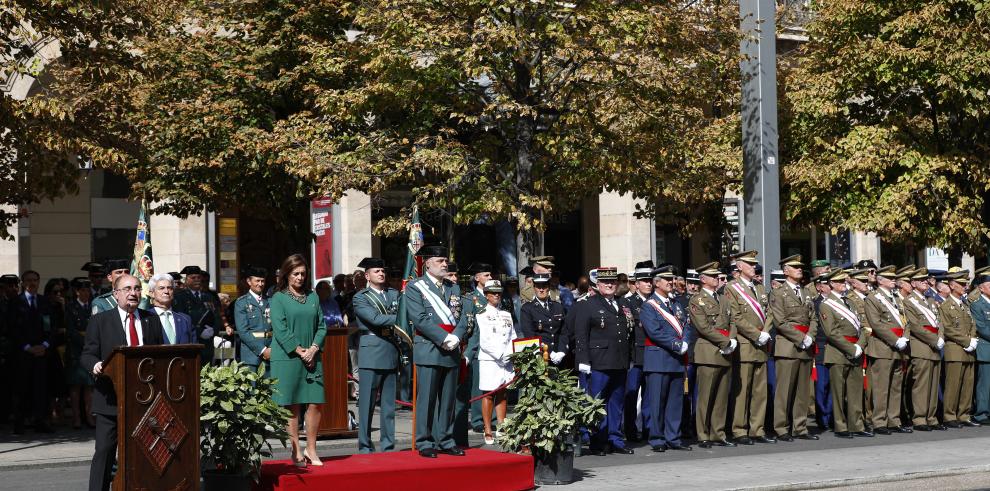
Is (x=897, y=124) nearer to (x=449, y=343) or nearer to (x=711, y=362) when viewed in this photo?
(x=711, y=362)

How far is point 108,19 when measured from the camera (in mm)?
17297

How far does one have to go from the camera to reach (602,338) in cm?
1434

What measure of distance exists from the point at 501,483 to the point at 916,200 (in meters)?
13.0

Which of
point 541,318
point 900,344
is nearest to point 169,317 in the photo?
point 541,318

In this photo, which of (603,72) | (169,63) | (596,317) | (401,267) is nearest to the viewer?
(596,317)

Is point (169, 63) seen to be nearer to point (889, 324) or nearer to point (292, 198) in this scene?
point (292, 198)

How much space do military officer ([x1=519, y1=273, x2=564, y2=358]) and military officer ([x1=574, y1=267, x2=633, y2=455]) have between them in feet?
5.93

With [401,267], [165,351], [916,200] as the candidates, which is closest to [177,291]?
Answer: [165,351]

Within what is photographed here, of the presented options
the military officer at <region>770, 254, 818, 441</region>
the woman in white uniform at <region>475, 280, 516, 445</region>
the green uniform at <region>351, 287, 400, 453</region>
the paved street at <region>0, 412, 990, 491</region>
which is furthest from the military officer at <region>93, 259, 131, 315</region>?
the military officer at <region>770, 254, 818, 441</region>

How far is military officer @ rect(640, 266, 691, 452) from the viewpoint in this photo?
48.5 ft

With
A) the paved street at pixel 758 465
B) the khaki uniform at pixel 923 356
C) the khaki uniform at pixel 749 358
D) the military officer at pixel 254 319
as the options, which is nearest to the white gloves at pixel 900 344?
the khaki uniform at pixel 923 356

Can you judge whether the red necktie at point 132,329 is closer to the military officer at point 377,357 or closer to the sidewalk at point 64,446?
the military officer at point 377,357

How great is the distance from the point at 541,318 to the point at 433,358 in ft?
15.0

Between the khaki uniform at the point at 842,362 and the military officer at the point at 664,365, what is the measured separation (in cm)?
238
